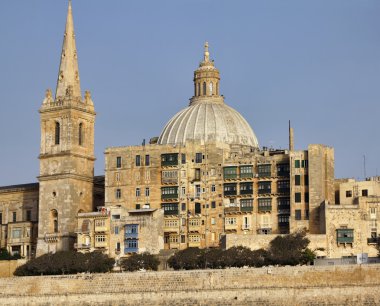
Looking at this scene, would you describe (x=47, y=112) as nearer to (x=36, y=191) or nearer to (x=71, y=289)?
(x=36, y=191)

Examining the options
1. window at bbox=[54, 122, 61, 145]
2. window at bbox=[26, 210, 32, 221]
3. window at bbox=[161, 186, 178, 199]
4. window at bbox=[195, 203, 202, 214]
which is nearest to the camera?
window at bbox=[195, 203, 202, 214]

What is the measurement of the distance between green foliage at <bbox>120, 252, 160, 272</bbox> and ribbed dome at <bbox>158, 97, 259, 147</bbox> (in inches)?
592

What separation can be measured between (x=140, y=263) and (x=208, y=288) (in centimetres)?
829

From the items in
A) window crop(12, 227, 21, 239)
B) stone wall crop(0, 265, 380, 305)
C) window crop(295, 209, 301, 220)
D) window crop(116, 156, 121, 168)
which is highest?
window crop(116, 156, 121, 168)

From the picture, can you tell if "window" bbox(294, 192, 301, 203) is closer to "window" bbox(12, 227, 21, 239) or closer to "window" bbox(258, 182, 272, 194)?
"window" bbox(258, 182, 272, 194)

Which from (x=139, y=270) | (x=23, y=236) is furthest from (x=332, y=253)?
(x=23, y=236)

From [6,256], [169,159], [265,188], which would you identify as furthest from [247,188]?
[6,256]

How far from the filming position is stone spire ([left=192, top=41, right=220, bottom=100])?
10550cm

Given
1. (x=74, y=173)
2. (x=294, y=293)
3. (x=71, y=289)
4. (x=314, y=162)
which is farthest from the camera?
(x=74, y=173)

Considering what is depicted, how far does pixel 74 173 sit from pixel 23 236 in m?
7.25

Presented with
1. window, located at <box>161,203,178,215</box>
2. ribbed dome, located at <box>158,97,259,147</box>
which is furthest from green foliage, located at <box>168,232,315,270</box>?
ribbed dome, located at <box>158,97,259,147</box>

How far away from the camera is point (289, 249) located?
85188mm

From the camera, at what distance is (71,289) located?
84125 millimetres

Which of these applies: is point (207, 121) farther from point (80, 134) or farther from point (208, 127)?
point (80, 134)
